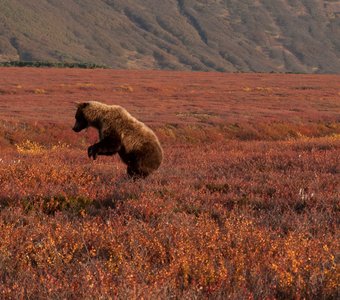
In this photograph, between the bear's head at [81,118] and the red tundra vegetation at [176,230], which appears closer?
the red tundra vegetation at [176,230]

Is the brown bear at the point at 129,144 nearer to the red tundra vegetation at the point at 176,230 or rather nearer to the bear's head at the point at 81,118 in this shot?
the red tundra vegetation at the point at 176,230

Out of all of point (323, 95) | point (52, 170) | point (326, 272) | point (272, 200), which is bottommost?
point (323, 95)

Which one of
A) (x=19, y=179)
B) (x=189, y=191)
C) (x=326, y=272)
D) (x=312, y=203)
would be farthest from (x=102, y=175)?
(x=326, y=272)

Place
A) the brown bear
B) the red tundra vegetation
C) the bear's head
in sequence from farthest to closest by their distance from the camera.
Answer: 1. the bear's head
2. the brown bear
3. the red tundra vegetation

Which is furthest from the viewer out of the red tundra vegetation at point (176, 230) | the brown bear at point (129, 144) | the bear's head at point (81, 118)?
the bear's head at point (81, 118)

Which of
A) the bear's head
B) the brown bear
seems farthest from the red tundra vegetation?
the bear's head

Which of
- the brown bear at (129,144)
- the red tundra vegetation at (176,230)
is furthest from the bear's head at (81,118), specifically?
the red tundra vegetation at (176,230)

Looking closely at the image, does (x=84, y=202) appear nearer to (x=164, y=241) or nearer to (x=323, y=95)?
(x=164, y=241)

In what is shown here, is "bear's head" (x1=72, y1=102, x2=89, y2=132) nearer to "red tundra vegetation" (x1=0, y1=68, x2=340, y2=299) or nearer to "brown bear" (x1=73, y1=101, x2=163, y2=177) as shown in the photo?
"brown bear" (x1=73, y1=101, x2=163, y2=177)

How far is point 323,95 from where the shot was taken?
55.1 metres

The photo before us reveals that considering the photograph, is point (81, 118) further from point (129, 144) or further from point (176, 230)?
point (176, 230)

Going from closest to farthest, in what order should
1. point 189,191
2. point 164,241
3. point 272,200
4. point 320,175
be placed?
point 164,241 → point 272,200 → point 189,191 → point 320,175

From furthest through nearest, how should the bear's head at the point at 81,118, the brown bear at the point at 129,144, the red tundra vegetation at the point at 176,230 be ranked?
the bear's head at the point at 81,118 < the brown bear at the point at 129,144 < the red tundra vegetation at the point at 176,230

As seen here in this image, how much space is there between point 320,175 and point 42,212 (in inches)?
237
